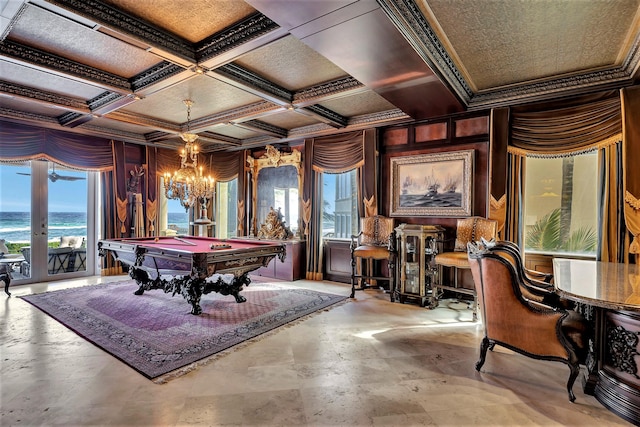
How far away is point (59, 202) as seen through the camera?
6.28m

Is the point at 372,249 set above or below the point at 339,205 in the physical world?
below

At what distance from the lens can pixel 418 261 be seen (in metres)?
4.95

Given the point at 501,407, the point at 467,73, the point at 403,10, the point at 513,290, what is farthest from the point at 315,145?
the point at 501,407

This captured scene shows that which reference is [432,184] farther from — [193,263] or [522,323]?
[193,263]

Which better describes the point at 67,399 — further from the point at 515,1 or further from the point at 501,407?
the point at 515,1

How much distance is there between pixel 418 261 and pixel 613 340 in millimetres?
2755

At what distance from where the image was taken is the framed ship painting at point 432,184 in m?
4.91

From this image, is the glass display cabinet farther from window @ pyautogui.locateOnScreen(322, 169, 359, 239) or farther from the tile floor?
window @ pyautogui.locateOnScreen(322, 169, 359, 239)

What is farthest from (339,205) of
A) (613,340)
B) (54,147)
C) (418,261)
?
(54,147)

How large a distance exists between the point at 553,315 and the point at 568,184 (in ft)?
10.1

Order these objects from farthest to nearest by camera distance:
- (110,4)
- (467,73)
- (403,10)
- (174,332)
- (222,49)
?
(467,73), (174,332), (222,49), (110,4), (403,10)

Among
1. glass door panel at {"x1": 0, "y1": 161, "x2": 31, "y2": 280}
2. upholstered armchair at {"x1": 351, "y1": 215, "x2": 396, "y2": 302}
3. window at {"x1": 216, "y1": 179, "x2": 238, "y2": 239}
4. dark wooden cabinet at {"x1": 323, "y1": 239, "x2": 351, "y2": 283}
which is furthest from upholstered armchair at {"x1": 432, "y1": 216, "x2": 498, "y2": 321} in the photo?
glass door panel at {"x1": 0, "y1": 161, "x2": 31, "y2": 280}

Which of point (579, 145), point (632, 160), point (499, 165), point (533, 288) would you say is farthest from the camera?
point (499, 165)

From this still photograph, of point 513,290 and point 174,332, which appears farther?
point 174,332
